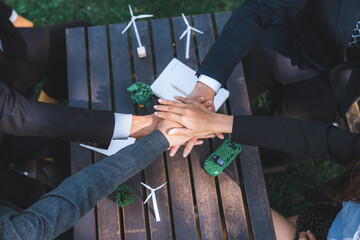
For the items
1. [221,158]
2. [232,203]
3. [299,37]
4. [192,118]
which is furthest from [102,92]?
[299,37]

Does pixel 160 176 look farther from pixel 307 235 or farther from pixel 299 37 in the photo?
pixel 299 37

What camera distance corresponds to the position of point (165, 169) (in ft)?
5.57

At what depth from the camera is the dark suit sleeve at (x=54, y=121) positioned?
165 cm

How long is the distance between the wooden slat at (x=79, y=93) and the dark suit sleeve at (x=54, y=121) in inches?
3.7

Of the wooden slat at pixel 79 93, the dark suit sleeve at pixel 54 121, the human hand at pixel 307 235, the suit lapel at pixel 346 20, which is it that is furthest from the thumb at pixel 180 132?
the suit lapel at pixel 346 20

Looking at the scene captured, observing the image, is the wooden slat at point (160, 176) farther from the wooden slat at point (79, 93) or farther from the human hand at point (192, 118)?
the wooden slat at point (79, 93)

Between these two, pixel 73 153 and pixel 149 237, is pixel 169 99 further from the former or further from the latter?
pixel 149 237

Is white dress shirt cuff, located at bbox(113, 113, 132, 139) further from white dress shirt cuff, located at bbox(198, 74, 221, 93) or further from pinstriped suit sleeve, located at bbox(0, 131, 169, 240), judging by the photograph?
white dress shirt cuff, located at bbox(198, 74, 221, 93)

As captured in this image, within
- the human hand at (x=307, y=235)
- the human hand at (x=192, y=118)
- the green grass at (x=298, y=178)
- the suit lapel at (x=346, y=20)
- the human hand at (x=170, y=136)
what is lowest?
the green grass at (x=298, y=178)

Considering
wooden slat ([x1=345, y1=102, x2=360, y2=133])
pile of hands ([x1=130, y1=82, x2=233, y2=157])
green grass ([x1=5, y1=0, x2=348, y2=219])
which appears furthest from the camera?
green grass ([x1=5, y1=0, x2=348, y2=219])

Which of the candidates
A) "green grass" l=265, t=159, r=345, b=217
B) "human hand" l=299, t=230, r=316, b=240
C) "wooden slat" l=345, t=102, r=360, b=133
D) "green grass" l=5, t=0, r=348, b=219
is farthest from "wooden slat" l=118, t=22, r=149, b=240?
"green grass" l=5, t=0, r=348, b=219

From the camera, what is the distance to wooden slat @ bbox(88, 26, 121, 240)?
1.59 metres

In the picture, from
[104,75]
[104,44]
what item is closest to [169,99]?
[104,75]

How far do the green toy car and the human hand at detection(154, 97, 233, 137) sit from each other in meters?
0.11
